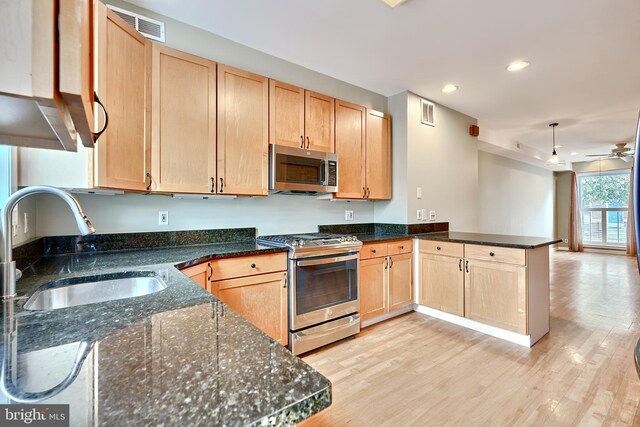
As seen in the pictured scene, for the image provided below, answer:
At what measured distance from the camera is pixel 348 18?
7.00 feet

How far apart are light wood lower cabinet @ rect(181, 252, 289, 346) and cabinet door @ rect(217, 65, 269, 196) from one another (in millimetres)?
597

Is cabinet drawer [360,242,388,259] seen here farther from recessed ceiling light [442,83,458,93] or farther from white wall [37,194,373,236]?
recessed ceiling light [442,83,458,93]

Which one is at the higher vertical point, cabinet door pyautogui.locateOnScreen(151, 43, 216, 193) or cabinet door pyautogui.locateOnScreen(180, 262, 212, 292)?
cabinet door pyautogui.locateOnScreen(151, 43, 216, 193)

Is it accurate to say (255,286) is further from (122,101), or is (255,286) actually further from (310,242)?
(122,101)

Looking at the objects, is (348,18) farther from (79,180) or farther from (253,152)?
(79,180)

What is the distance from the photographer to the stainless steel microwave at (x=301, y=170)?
2502 mm

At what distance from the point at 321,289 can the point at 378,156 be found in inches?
69.0

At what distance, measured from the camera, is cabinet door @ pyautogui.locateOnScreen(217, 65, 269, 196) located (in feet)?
7.47

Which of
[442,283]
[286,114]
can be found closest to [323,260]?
[286,114]

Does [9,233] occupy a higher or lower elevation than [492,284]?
higher

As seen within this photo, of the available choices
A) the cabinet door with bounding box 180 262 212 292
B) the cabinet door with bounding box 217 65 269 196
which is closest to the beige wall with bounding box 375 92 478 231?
the cabinet door with bounding box 217 65 269 196

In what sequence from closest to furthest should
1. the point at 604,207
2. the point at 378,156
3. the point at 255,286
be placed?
the point at 255,286 < the point at 378,156 < the point at 604,207

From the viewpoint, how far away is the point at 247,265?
214 centimetres

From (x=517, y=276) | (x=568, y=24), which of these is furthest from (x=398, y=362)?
(x=568, y=24)
